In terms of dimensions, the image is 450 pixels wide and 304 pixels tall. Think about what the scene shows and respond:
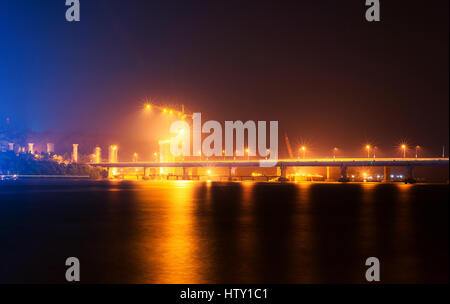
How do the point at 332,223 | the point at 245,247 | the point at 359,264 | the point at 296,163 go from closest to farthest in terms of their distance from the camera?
the point at 359,264, the point at 245,247, the point at 332,223, the point at 296,163

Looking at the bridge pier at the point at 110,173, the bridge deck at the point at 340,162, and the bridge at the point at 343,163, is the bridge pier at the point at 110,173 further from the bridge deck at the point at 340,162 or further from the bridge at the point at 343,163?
the bridge deck at the point at 340,162

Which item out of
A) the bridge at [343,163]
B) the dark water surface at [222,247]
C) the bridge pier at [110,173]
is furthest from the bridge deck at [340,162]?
the dark water surface at [222,247]

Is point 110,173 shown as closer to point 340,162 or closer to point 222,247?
point 340,162

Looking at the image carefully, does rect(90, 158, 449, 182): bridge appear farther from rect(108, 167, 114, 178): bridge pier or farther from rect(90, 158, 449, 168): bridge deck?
rect(108, 167, 114, 178): bridge pier

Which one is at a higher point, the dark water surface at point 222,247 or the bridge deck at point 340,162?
the bridge deck at point 340,162

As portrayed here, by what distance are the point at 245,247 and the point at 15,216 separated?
1618 cm

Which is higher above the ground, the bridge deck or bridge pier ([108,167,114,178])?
the bridge deck

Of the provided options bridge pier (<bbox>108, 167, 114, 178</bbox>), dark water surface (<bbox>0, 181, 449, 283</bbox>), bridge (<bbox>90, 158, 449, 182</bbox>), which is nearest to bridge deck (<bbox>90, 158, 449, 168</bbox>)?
bridge (<bbox>90, 158, 449, 182</bbox>)

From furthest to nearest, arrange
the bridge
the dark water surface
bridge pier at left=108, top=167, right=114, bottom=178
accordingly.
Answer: bridge pier at left=108, top=167, right=114, bottom=178, the bridge, the dark water surface

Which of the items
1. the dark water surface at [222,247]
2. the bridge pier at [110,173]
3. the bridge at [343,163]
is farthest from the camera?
the bridge pier at [110,173]

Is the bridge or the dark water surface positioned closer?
the dark water surface

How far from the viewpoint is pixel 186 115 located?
432ft
